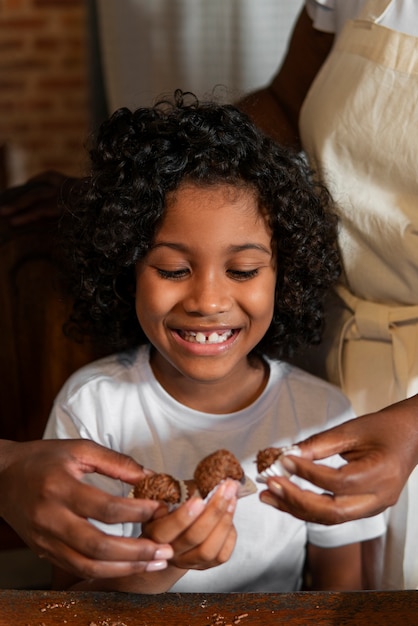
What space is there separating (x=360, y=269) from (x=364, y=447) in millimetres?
386

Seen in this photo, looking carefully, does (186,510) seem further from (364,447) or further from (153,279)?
(153,279)

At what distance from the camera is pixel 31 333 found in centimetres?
158

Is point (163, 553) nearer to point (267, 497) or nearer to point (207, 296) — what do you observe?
point (267, 497)

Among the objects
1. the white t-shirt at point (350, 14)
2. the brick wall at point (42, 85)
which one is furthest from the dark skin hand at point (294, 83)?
the brick wall at point (42, 85)

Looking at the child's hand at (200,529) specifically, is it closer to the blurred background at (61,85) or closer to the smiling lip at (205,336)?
the smiling lip at (205,336)

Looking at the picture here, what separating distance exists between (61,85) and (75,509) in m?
3.01

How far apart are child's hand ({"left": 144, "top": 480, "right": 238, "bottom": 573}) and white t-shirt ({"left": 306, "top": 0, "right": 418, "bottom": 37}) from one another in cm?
75

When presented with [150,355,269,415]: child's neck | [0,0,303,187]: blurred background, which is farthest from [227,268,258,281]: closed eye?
[0,0,303,187]: blurred background

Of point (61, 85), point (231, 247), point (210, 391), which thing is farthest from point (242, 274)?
point (61, 85)

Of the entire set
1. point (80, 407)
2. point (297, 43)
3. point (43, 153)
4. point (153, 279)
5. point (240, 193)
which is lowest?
point (43, 153)

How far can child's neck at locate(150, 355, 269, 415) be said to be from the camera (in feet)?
4.50

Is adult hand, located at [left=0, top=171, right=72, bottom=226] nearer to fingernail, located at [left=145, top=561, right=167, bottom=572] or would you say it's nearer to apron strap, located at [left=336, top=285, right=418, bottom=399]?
apron strap, located at [left=336, top=285, right=418, bottom=399]

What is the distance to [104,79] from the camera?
315cm

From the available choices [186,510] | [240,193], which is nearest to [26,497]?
[186,510]
